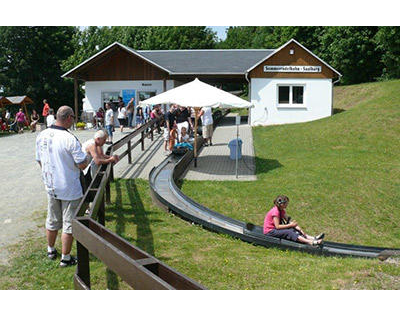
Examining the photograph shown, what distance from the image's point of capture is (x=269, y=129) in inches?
974

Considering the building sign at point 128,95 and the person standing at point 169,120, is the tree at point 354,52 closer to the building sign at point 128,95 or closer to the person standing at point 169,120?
the building sign at point 128,95

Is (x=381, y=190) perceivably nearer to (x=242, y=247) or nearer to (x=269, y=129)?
(x=242, y=247)

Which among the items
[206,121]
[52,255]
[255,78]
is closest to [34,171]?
[206,121]

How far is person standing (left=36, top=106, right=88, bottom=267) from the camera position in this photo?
17.8ft

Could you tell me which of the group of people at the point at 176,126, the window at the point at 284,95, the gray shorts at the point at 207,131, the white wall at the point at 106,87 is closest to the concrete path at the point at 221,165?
the gray shorts at the point at 207,131

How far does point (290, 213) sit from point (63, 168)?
7134 millimetres

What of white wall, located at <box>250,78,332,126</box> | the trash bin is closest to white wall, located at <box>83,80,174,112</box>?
white wall, located at <box>250,78,332,126</box>

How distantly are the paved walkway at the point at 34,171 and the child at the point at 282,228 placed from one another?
3.95m

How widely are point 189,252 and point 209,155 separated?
1091cm

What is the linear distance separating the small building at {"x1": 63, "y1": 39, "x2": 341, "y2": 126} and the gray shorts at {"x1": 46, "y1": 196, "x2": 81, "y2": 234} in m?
21.5

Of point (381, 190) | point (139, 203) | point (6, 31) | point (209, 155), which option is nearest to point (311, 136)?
point (209, 155)

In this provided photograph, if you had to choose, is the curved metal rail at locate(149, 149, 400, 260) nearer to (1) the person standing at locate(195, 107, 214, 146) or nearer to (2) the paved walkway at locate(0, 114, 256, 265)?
(2) the paved walkway at locate(0, 114, 256, 265)

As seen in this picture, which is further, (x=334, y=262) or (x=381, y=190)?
(x=381, y=190)

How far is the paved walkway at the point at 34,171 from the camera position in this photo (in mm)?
7836
